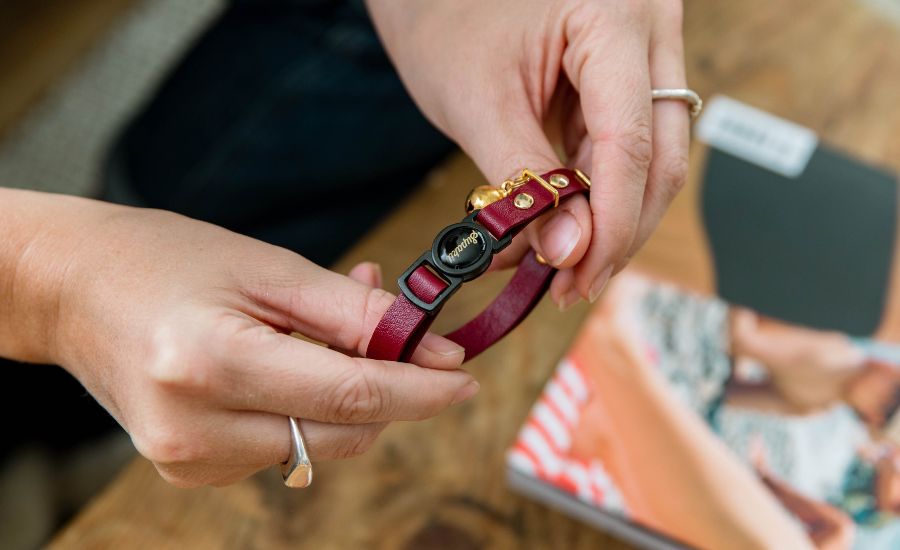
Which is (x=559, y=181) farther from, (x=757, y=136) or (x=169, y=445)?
(x=757, y=136)

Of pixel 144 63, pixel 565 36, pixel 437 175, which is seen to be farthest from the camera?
pixel 144 63

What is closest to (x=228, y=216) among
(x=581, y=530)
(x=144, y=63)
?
(x=581, y=530)

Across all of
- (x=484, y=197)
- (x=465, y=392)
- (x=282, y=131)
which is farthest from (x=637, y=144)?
(x=282, y=131)

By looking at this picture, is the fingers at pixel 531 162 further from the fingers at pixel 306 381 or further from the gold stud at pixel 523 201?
the fingers at pixel 306 381

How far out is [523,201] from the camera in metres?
0.61

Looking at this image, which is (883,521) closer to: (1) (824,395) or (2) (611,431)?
(1) (824,395)

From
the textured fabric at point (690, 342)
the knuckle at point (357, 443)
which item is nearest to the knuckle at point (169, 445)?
the knuckle at point (357, 443)

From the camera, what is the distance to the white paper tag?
1.03 m

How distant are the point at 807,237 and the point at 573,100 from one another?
376 millimetres

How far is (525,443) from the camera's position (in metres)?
0.81

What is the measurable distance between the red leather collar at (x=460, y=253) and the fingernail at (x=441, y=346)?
2 centimetres

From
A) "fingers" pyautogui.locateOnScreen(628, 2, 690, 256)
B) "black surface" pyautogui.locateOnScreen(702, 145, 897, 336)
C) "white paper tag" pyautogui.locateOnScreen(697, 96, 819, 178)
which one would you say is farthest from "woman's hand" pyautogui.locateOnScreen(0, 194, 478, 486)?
"white paper tag" pyautogui.locateOnScreen(697, 96, 819, 178)

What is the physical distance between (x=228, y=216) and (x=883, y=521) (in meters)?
0.84

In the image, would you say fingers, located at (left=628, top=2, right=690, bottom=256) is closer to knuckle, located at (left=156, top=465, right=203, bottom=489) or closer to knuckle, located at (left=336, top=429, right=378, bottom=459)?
knuckle, located at (left=336, top=429, right=378, bottom=459)
